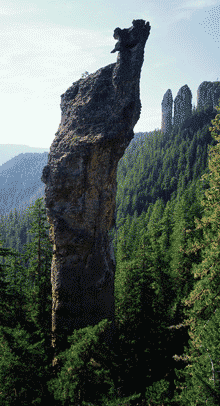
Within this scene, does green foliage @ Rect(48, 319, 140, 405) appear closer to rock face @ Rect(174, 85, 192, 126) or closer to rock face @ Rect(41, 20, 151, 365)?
rock face @ Rect(41, 20, 151, 365)

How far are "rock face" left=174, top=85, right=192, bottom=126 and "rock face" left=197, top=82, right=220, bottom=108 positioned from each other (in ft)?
18.0

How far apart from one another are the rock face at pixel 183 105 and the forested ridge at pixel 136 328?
11562 cm

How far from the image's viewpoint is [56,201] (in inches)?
493

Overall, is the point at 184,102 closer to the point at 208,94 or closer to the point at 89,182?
the point at 208,94

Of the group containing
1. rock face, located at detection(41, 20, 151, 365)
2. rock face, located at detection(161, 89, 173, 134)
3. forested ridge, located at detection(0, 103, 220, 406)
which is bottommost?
forested ridge, located at detection(0, 103, 220, 406)

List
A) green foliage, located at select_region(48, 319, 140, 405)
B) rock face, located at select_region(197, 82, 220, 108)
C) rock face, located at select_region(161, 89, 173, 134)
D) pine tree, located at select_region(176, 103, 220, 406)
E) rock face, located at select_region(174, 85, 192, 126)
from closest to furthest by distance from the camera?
pine tree, located at select_region(176, 103, 220, 406) < green foliage, located at select_region(48, 319, 140, 405) < rock face, located at select_region(197, 82, 220, 108) < rock face, located at select_region(174, 85, 192, 126) < rock face, located at select_region(161, 89, 173, 134)

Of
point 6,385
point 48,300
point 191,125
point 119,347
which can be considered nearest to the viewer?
point 6,385

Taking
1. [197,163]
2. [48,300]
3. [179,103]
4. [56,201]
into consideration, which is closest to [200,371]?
[56,201]

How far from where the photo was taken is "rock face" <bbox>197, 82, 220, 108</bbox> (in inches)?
5098

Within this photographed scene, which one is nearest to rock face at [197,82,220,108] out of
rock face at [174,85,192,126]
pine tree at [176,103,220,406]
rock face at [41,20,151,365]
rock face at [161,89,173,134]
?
rock face at [174,85,192,126]

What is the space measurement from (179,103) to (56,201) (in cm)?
13763

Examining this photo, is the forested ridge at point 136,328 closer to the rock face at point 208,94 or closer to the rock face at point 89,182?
the rock face at point 89,182

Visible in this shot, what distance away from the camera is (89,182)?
12.3 m

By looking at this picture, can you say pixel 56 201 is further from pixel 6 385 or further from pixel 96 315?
pixel 6 385
